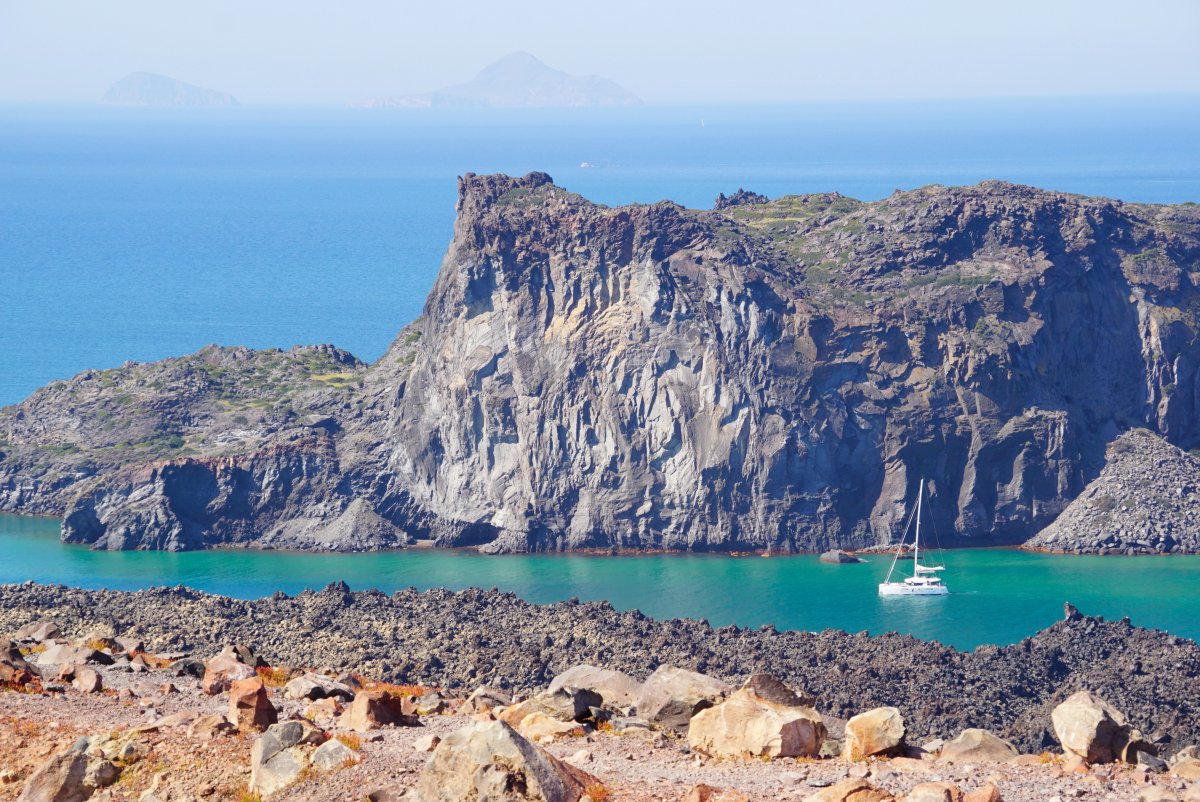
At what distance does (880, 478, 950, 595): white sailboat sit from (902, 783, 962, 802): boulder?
55.7 metres

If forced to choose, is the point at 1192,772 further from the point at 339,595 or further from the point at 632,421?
the point at 632,421

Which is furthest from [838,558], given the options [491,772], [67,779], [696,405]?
[491,772]

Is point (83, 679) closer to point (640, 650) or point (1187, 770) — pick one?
point (1187, 770)

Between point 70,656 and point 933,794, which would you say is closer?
point 933,794

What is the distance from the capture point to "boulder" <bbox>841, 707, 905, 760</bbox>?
101 feet

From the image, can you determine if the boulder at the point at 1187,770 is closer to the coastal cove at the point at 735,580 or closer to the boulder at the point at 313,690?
the boulder at the point at 313,690

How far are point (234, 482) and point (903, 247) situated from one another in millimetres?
37302

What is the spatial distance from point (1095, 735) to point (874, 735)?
386 cm

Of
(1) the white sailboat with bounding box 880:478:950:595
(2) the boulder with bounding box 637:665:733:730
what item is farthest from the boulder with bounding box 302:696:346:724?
(1) the white sailboat with bounding box 880:478:950:595

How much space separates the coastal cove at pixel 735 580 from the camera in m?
76.9

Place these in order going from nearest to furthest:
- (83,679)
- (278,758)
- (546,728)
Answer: (278,758), (546,728), (83,679)

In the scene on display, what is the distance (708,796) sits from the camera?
88.7ft

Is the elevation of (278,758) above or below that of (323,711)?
above

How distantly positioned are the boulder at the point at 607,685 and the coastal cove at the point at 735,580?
35402 mm
